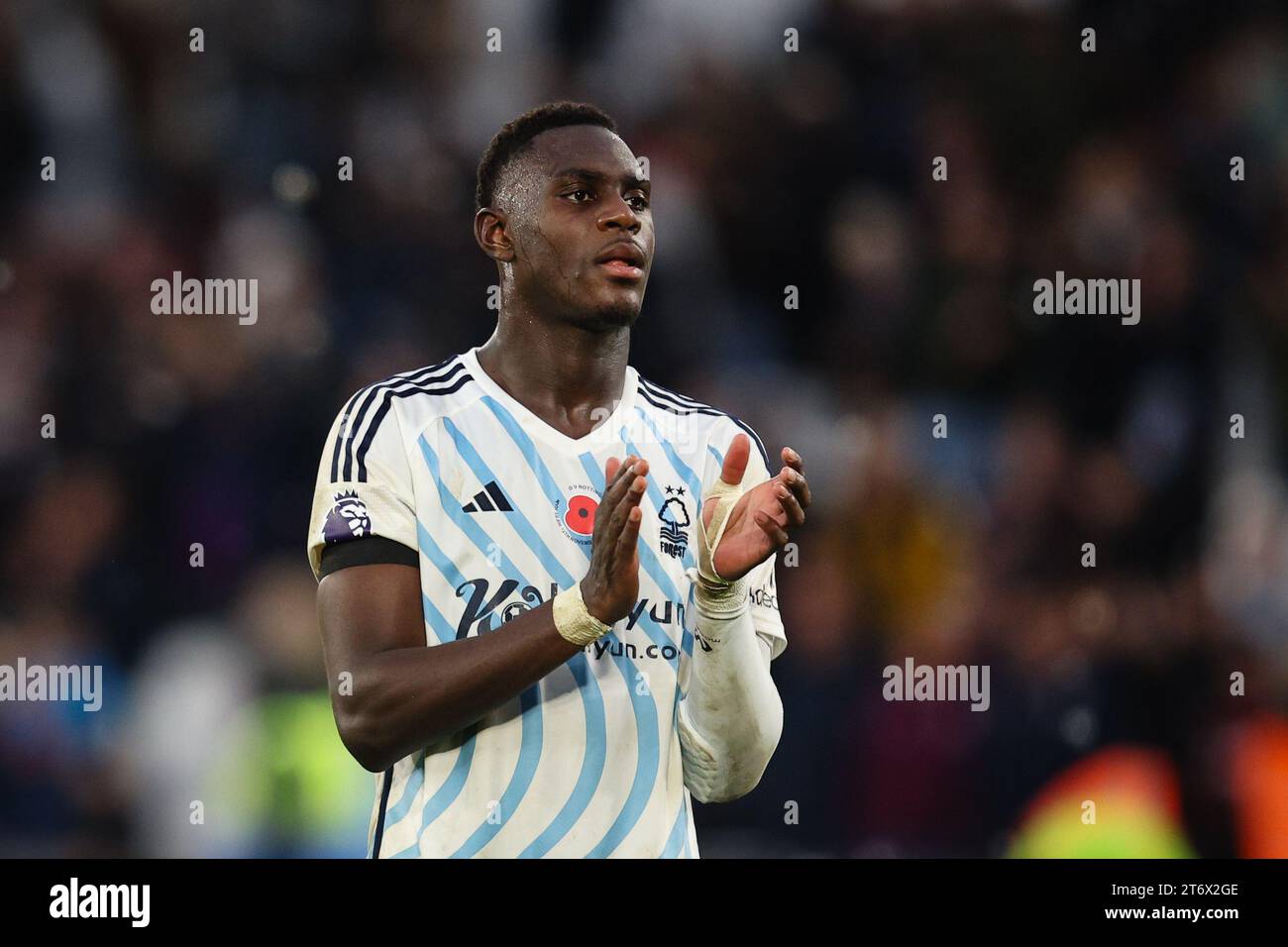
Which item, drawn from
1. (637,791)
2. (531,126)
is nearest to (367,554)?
(637,791)

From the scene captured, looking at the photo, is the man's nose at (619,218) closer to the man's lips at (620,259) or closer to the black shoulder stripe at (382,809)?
the man's lips at (620,259)

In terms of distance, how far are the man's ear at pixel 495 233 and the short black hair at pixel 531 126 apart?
4 cm

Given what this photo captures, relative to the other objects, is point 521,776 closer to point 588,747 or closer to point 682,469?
point 588,747

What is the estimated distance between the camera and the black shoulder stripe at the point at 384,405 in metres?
3.15

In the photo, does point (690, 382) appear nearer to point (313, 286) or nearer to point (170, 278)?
point (313, 286)

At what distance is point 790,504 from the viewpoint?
2.88 metres

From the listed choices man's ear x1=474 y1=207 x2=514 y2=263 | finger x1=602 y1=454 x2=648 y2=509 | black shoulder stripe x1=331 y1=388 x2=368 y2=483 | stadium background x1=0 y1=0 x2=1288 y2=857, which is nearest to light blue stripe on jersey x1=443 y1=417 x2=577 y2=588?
black shoulder stripe x1=331 y1=388 x2=368 y2=483

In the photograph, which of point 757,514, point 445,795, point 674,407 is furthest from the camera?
point 674,407

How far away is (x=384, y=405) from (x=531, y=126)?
802mm

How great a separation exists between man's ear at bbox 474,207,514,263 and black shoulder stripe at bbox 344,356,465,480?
1.01ft

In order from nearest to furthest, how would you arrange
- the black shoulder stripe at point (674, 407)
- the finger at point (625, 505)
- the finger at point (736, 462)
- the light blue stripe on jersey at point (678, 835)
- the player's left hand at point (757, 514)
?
the finger at point (625, 505) → the player's left hand at point (757, 514) → the finger at point (736, 462) → the light blue stripe on jersey at point (678, 835) → the black shoulder stripe at point (674, 407)

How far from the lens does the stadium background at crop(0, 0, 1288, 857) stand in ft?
16.5

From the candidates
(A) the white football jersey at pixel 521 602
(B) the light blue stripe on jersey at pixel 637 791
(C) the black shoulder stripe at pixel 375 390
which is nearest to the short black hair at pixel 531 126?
(C) the black shoulder stripe at pixel 375 390

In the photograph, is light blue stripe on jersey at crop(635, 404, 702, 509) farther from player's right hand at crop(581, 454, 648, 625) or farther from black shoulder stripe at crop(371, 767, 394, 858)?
black shoulder stripe at crop(371, 767, 394, 858)
